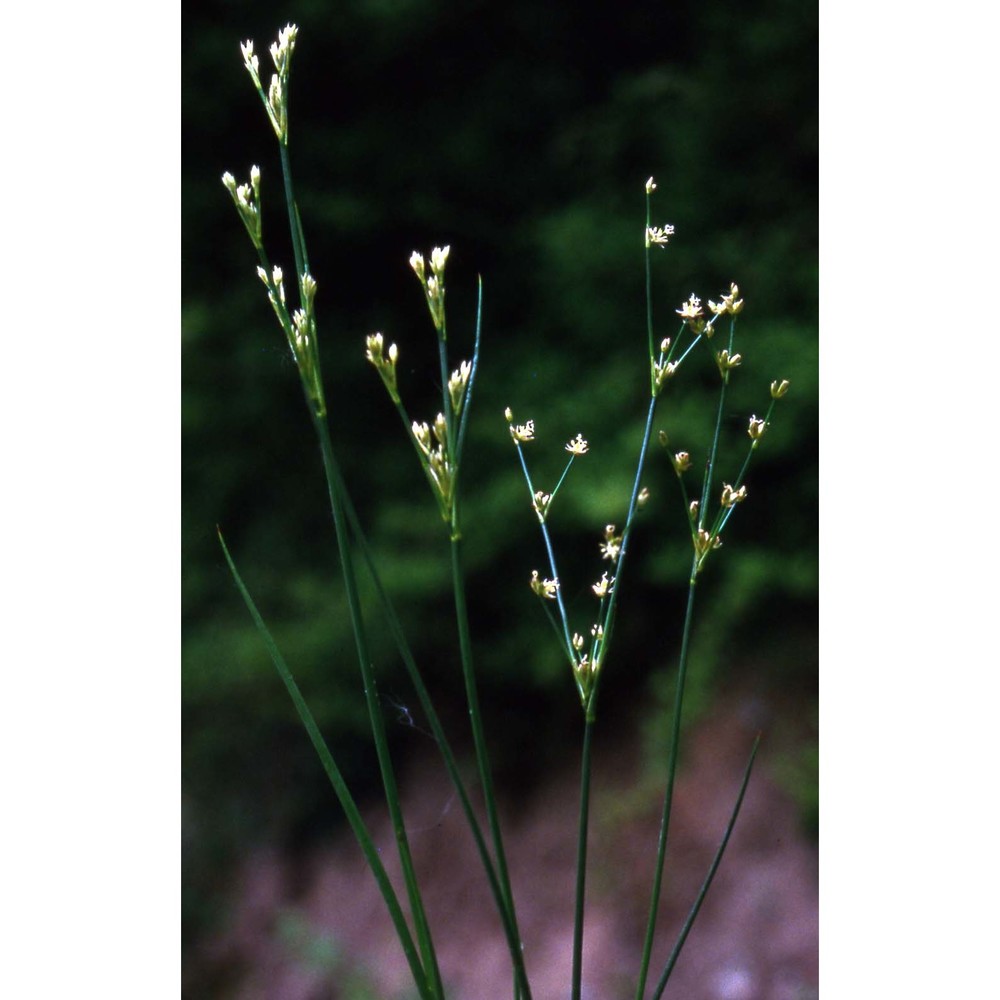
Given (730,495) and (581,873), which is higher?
(730,495)

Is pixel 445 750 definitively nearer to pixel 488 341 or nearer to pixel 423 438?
pixel 423 438

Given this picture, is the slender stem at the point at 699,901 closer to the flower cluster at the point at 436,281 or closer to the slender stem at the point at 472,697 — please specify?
the slender stem at the point at 472,697

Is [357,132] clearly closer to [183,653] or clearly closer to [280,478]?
[280,478]

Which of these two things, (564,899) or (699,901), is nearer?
(699,901)

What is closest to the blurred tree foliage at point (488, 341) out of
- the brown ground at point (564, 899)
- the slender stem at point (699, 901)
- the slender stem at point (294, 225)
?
the brown ground at point (564, 899)

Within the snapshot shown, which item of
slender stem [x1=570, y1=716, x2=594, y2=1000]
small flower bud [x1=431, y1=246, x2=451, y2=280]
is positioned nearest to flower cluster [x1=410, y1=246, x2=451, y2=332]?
small flower bud [x1=431, y1=246, x2=451, y2=280]

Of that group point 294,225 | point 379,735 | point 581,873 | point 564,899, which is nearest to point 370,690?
point 379,735

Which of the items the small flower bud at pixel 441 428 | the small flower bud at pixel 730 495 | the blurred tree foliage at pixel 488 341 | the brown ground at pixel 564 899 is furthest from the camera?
the brown ground at pixel 564 899
